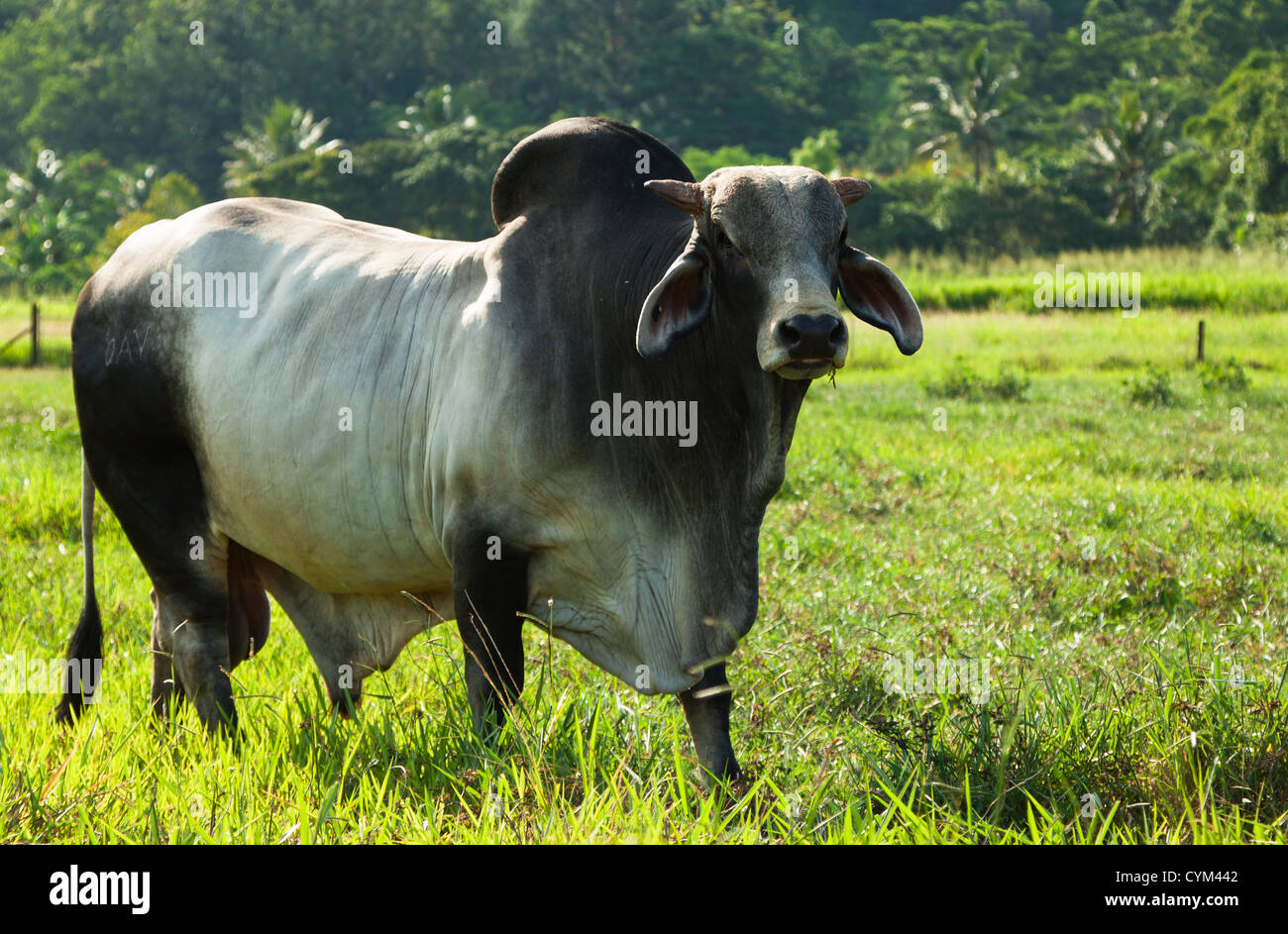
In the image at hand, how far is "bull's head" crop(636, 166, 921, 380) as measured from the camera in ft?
9.07

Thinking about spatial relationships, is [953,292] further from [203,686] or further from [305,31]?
[305,31]

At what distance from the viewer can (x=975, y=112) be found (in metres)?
48.7

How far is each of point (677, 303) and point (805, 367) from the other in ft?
1.33

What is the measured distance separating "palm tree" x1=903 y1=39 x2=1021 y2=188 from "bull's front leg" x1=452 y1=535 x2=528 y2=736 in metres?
44.8

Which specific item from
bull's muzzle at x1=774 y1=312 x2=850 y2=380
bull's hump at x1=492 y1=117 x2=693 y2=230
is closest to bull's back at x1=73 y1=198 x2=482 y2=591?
bull's hump at x1=492 y1=117 x2=693 y2=230

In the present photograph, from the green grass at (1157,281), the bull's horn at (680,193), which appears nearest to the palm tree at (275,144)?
the green grass at (1157,281)

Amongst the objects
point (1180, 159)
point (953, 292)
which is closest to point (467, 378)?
point (953, 292)

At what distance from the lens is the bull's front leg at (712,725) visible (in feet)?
10.6

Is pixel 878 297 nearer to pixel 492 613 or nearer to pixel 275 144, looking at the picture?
pixel 492 613

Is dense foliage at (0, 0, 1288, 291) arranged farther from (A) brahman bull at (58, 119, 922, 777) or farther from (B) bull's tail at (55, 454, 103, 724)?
(A) brahman bull at (58, 119, 922, 777)

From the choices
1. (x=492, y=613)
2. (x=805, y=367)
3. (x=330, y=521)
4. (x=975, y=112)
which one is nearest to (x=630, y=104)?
(x=975, y=112)

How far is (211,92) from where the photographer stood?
57.7 metres

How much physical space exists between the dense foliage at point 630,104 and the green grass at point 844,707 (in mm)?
34106
